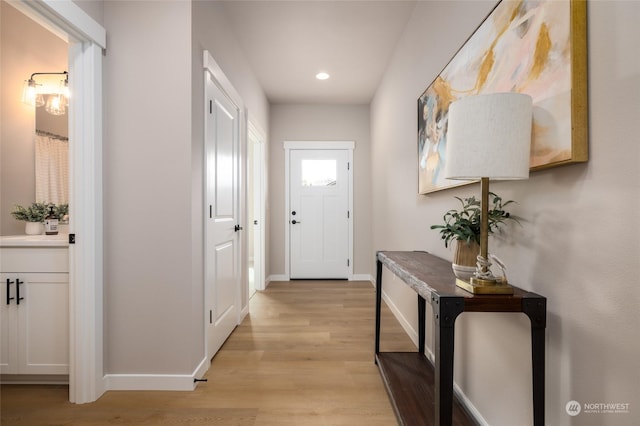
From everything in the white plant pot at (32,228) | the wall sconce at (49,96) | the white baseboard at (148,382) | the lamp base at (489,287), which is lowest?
the white baseboard at (148,382)

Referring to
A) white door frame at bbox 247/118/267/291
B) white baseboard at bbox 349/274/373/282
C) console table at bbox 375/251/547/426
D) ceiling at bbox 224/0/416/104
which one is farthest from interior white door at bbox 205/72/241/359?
white baseboard at bbox 349/274/373/282

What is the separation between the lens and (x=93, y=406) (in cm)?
168

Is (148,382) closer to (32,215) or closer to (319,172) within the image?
(32,215)

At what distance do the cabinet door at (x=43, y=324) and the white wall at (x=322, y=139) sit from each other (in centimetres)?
295

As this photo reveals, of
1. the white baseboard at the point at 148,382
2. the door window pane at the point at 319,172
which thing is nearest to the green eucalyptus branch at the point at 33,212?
the white baseboard at the point at 148,382

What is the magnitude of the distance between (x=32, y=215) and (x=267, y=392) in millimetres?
1873

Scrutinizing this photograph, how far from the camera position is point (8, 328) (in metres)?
1.82

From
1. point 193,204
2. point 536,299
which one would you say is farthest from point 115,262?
point 536,299

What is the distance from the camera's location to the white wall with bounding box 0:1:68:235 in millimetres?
2129

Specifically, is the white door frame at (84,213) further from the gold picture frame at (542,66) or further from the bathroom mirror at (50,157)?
the gold picture frame at (542,66)

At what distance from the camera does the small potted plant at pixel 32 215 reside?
79.7 inches

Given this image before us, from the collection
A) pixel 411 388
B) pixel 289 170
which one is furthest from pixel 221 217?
pixel 289 170

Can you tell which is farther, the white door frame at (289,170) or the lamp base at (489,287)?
the white door frame at (289,170)

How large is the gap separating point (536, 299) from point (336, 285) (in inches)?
138
